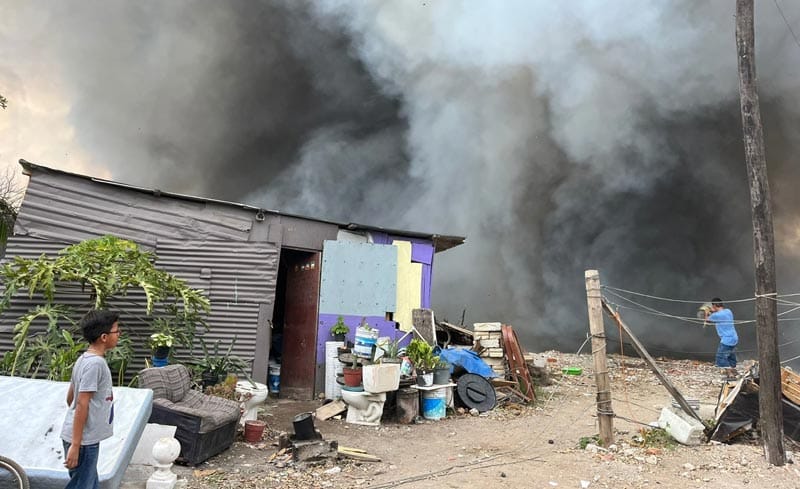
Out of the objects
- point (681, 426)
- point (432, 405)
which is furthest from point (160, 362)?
point (681, 426)

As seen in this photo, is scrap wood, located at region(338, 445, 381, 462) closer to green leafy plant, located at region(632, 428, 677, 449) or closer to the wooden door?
green leafy plant, located at region(632, 428, 677, 449)

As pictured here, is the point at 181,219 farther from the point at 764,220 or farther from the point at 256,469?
the point at 764,220

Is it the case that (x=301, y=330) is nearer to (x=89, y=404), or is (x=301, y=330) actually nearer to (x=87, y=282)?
(x=87, y=282)

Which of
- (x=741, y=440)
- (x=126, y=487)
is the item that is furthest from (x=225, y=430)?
(x=741, y=440)

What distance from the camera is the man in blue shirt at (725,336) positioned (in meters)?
11.7

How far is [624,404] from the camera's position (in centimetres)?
916

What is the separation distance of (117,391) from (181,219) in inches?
182

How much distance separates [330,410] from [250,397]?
1572mm

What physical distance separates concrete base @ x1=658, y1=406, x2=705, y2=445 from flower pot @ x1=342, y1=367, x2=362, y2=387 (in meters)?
4.37

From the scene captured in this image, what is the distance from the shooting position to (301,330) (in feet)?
32.7

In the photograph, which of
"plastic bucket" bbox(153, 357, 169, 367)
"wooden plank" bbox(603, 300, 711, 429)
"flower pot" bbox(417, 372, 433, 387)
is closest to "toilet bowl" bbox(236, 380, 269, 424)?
"plastic bucket" bbox(153, 357, 169, 367)

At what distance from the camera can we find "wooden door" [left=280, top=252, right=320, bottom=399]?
31.5 feet

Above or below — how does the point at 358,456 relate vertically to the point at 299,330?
below

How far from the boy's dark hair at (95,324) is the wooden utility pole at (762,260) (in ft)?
22.4
